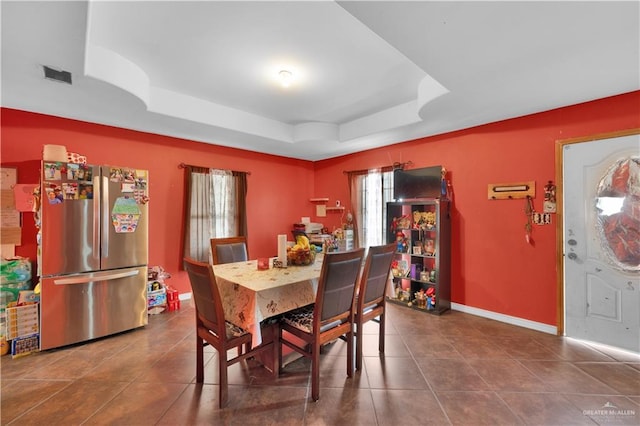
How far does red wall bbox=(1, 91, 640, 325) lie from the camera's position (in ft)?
9.29

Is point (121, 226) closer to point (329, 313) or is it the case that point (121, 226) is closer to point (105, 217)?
point (105, 217)

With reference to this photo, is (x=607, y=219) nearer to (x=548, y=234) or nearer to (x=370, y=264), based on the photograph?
(x=548, y=234)

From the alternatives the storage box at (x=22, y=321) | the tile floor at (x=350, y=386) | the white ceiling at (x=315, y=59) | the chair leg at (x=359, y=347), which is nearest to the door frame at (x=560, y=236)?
the tile floor at (x=350, y=386)

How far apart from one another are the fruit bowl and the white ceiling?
5.75 feet

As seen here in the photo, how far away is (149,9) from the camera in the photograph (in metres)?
1.79

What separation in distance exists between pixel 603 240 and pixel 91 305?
5122 millimetres

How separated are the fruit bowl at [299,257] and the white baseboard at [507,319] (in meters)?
2.40

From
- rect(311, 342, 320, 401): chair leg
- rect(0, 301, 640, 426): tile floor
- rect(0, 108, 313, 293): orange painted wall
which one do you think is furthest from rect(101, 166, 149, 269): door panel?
rect(311, 342, 320, 401): chair leg

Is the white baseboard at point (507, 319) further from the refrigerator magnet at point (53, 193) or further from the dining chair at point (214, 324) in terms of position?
the refrigerator magnet at point (53, 193)

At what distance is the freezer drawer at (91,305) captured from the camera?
248cm

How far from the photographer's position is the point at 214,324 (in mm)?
1820

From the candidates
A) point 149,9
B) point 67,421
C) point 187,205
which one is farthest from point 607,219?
point 187,205

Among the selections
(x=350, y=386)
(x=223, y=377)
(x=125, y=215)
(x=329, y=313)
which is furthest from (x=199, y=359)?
(x=125, y=215)

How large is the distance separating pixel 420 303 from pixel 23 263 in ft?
15.0
